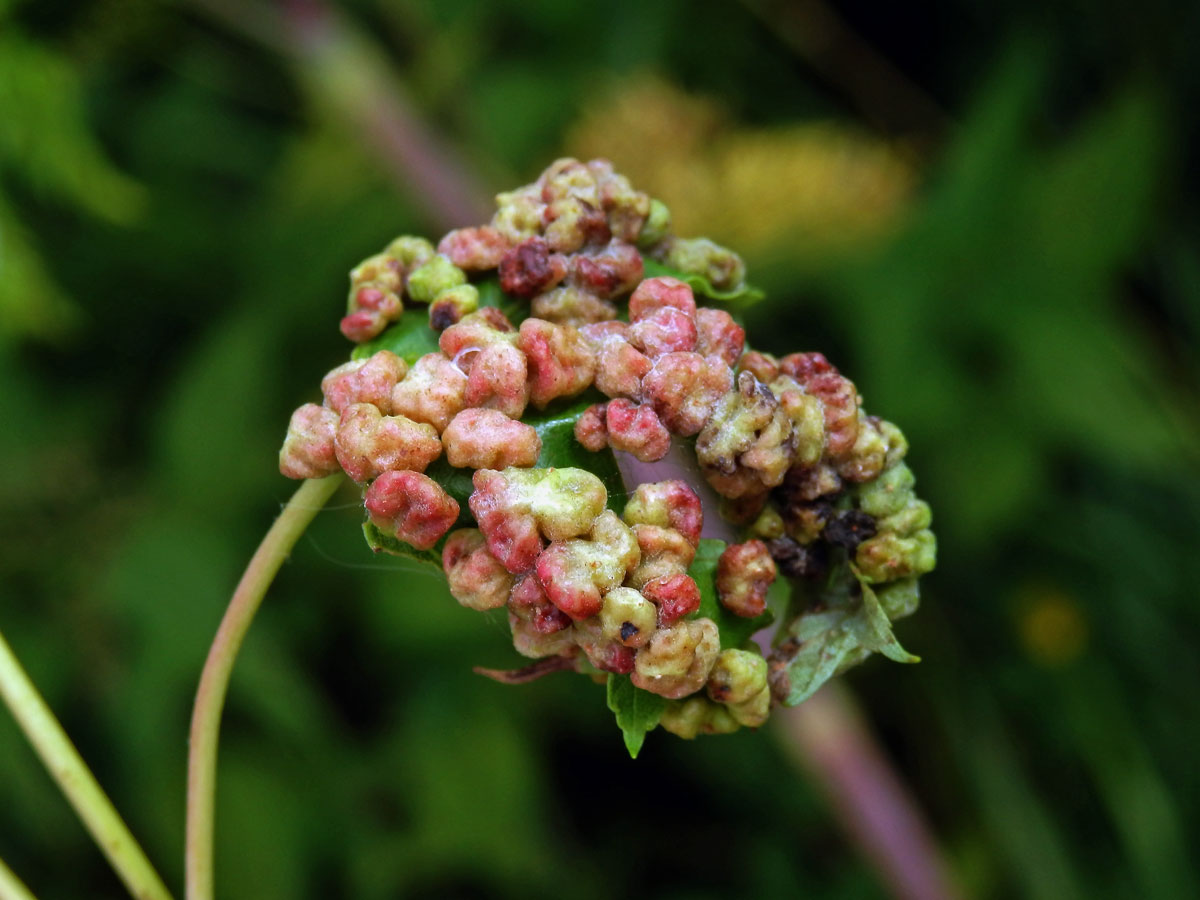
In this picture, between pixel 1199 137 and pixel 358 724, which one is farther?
pixel 1199 137

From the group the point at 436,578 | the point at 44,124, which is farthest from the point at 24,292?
the point at 436,578

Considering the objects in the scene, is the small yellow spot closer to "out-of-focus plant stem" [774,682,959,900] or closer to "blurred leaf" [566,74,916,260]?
"out-of-focus plant stem" [774,682,959,900]

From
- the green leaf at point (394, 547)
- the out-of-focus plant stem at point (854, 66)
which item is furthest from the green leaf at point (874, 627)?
the out-of-focus plant stem at point (854, 66)

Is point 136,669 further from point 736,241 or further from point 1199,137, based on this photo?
point 1199,137

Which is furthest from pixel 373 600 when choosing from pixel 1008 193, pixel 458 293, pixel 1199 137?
pixel 1199 137

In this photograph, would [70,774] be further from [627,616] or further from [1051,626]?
[1051,626]

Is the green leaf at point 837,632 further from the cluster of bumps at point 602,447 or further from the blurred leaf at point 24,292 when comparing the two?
the blurred leaf at point 24,292
